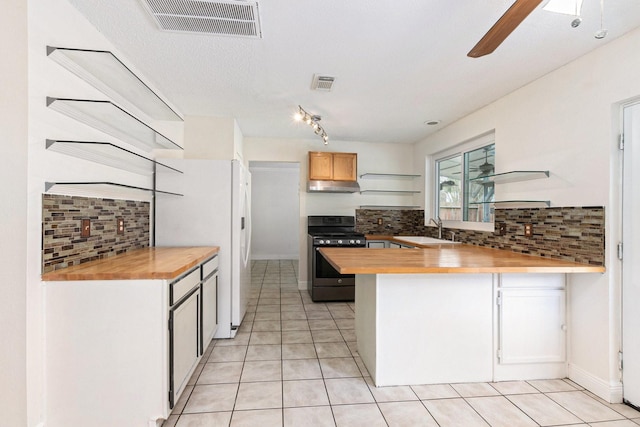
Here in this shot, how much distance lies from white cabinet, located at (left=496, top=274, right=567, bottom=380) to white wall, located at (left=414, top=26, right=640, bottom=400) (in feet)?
0.34

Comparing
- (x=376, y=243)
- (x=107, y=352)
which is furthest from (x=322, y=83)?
(x=376, y=243)

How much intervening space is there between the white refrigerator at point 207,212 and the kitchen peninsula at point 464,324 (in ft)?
4.00

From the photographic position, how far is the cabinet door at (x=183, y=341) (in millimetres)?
1697

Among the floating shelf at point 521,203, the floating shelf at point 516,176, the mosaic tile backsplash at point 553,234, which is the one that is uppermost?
the floating shelf at point 516,176

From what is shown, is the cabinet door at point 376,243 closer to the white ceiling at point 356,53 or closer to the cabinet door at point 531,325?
the white ceiling at point 356,53

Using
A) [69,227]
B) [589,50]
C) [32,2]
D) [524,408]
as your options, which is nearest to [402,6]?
[589,50]

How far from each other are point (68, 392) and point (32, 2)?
1964 mm

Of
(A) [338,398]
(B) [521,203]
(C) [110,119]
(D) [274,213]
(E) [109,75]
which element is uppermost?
(E) [109,75]

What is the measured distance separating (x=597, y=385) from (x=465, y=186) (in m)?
2.37

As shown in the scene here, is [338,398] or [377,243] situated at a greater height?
[377,243]

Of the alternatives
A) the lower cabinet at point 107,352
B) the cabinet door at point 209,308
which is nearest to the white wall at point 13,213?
the lower cabinet at point 107,352

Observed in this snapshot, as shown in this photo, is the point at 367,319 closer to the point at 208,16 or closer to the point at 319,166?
the point at 208,16

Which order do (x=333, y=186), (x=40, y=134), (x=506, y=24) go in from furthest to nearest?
1. (x=333, y=186)
2. (x=40, y=134)
3. (x=506, y=24)

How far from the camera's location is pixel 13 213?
54.7 inches
